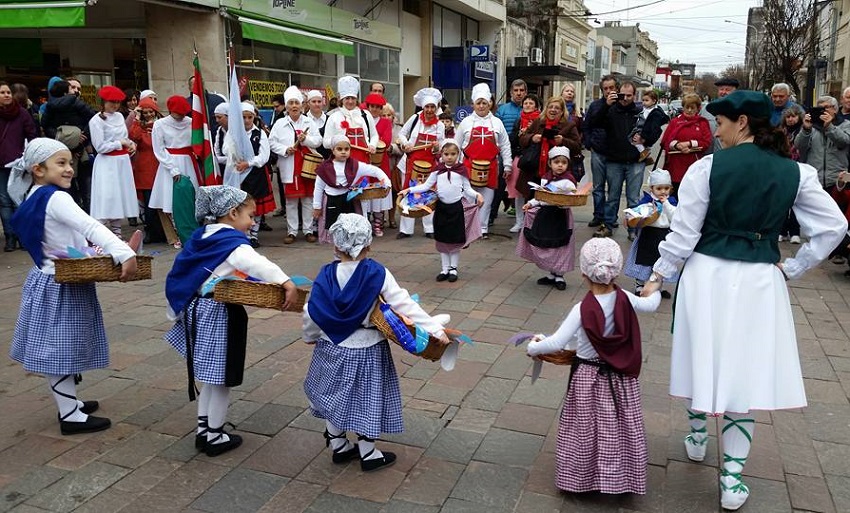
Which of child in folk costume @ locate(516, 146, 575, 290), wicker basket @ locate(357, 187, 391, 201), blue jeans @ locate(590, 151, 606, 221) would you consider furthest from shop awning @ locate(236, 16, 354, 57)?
child in folk costume @ locate(516, 146, 575, 290)

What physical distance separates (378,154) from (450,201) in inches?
113

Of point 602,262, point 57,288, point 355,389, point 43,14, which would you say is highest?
point 43,14

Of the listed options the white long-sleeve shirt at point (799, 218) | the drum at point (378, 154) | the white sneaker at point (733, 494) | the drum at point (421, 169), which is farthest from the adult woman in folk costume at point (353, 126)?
the white sneaker at point (733, 494)

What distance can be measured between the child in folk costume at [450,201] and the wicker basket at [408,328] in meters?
4.06

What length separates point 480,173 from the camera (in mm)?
9086

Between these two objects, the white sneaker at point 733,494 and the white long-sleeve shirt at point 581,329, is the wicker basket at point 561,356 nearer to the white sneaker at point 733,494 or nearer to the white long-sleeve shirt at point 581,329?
the white long-sleeve shirt at point 581,329

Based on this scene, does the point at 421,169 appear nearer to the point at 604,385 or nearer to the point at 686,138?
the point at 686,138

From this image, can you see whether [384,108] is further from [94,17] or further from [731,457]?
[731,457]

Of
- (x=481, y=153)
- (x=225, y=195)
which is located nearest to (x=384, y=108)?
(x=481, y=153)

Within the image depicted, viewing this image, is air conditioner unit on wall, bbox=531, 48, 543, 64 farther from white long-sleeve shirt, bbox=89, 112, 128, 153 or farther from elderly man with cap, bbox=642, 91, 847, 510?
elderly man with cap, bbox=642, 91, 847, 510

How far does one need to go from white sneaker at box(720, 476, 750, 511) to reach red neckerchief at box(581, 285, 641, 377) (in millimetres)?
675

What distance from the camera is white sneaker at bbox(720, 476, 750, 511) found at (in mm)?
3289

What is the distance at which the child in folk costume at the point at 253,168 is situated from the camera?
8.98m

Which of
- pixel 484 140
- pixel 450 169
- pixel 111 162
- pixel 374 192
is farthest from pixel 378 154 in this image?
pixel 111 162
